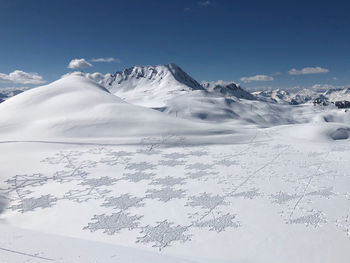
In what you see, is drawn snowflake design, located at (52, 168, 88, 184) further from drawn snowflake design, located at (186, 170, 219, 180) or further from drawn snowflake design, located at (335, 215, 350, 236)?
drawn snowflake design, located at (335, 215, 350, 236)

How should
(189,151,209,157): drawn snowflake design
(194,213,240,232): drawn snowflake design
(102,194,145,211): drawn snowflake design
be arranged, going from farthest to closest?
(189,151,209,157): drawn snowflake design, (102,194,145,211): drawn snowflake design, (194,213,240,232): drawn snowflake design

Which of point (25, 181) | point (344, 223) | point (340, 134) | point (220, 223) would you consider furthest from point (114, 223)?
point (340, 134)

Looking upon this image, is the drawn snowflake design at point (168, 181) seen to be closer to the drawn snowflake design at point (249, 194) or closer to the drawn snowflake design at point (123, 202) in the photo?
the drawn snowflake design at point (123, 202)

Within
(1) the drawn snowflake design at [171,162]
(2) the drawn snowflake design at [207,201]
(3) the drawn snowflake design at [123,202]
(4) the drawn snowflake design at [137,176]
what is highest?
(1) the drawn snowflake design at [171,162]

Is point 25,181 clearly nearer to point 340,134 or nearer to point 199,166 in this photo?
point 199,166

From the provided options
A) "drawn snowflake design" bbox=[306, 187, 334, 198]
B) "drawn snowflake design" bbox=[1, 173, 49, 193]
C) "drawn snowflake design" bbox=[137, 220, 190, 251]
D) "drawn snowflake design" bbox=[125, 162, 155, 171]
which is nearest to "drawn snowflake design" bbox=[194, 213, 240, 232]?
"drawn snowflake design" bbox=[137, 220, 190, 251]

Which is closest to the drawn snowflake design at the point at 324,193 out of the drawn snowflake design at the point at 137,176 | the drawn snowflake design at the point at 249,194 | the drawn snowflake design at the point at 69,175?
the drawn snowflake design at the point at 249,194

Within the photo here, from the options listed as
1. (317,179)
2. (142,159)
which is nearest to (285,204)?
(317,179)
